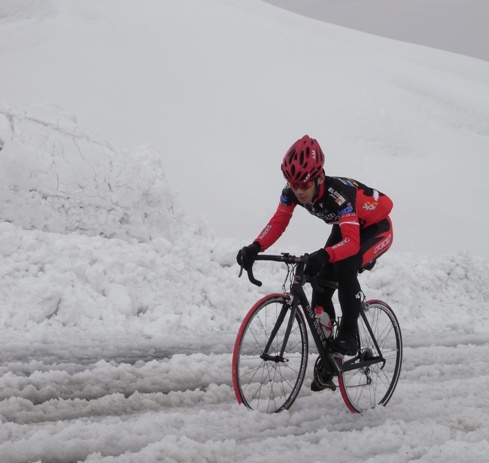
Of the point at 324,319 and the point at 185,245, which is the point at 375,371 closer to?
the point at 324,319

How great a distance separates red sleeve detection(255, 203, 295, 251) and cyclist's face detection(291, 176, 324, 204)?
280mm

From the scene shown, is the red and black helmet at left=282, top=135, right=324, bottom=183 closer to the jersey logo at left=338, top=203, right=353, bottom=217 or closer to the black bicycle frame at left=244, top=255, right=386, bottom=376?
the jersey logo at left=338, top=203, right=353, bottom=217

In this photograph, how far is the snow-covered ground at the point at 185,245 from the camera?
435 centimetres

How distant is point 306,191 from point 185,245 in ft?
15.5

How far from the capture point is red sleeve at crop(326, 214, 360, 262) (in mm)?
4566

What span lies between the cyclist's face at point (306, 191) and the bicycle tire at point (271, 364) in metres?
0.84

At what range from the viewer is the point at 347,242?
463cm

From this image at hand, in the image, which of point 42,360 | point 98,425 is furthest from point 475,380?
Result: point 42,360

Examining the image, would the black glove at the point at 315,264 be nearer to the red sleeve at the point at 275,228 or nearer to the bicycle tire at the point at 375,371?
the red sleeve at the point at 275,228

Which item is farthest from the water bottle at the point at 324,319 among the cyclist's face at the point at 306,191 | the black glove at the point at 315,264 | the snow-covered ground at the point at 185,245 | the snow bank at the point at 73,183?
the snow bank at the point at 73,183

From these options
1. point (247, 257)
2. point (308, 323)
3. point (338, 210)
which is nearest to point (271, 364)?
point (308, 323)

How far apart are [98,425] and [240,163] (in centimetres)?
1487

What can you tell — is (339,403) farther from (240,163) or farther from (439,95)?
(439,95)

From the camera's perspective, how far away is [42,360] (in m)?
5.59
